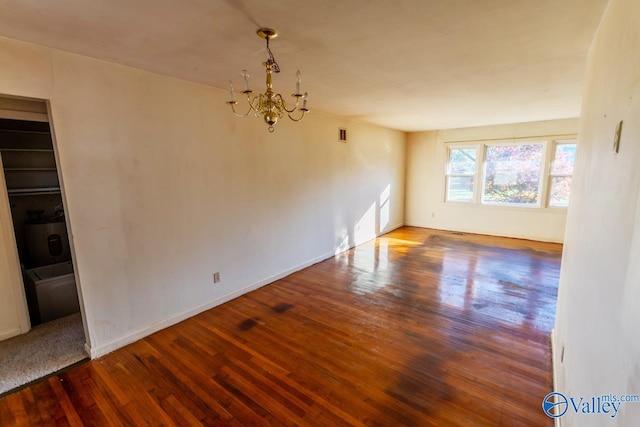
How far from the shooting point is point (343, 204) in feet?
16.9

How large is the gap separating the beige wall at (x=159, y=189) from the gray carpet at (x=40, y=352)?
0.23 m

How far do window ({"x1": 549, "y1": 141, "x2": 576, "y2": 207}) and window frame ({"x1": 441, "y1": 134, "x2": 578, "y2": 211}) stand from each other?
0.04 meters

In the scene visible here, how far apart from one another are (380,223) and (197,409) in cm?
516

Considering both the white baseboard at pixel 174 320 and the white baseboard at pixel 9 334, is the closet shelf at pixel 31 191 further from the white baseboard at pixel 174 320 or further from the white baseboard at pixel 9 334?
the white baseboard at pixel 174 320

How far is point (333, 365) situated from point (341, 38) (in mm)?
2360

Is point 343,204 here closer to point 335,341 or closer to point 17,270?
point 335,341

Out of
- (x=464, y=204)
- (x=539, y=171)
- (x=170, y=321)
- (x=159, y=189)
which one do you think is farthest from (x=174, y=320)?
(x=539, y=171)

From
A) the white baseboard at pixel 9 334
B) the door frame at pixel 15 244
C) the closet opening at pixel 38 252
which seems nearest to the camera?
the door frame at pixel 15 244

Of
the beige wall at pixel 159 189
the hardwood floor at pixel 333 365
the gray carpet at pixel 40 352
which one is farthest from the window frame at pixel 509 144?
the gray carpet at pixel 40 352

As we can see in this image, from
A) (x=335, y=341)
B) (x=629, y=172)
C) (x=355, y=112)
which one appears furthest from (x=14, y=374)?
(x=355, y=112)

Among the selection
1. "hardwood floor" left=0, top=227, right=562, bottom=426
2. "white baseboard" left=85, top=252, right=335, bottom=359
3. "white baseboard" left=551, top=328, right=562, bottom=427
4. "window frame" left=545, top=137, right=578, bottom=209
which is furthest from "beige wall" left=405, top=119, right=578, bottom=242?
"white baseboard" left=85, top=252, right=335, bottom=359

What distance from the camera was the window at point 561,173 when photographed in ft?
17.7

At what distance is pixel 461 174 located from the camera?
21.5ft

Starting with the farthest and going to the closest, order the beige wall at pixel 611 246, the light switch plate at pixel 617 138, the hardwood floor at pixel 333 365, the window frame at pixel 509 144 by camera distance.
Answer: the window frame at pixel 509 144
the hardwood floor at pixel 333 365
the light switch plate at pixel 617 138
the beige wall at pixel 611 246
